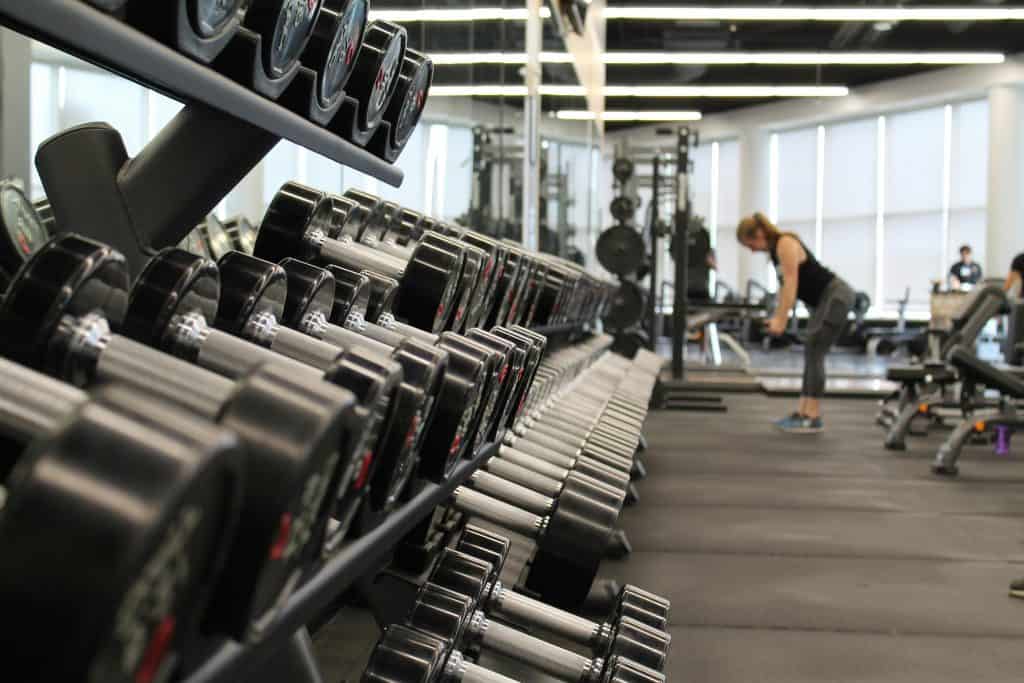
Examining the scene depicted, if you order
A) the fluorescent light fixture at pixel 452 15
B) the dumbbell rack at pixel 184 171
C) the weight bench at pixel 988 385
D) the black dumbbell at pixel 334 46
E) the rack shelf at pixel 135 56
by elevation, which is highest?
the fluorescent light fixture at pixel 452 15

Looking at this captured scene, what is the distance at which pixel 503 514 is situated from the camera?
2068 mm

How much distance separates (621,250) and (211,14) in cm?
786

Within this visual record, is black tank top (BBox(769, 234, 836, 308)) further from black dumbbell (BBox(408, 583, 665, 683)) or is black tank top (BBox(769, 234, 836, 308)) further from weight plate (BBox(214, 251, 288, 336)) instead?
weight plate (BBox(214, 251, 288, 336))

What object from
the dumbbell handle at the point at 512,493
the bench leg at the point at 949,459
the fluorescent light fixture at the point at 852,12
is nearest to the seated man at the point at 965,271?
the fluorescent light fixture at the point at 852,12

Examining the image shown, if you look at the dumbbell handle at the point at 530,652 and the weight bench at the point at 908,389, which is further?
the weight bench at the point at 908,389

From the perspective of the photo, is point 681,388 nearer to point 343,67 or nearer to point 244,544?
point 343,67

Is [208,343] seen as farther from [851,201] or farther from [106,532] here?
[851,201]

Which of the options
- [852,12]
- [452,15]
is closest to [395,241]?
[452,15]

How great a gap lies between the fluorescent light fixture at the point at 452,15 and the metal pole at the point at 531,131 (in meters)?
0.08

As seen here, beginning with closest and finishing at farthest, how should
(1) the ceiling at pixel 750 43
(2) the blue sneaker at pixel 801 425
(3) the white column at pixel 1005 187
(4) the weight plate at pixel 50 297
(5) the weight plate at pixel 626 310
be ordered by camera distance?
(4) the weight plate at pixel 50 297, (2) the blue sneaker at pixel 801 425, (5) the weight plate at pixel 626 310, (1) the ceiling at pixel 750 43, (3) the white column at pixel 1005 187

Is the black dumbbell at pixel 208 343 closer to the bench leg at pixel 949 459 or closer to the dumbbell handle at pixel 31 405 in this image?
the dumbbell handle at pixel 31 405

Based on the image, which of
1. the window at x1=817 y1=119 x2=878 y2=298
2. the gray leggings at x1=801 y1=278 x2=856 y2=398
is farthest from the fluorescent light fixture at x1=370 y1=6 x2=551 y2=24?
the window at x1=817 y1=119 x2=878 y2=298

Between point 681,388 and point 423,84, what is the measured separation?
7734 mm

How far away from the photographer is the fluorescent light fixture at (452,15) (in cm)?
300
